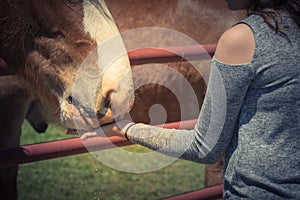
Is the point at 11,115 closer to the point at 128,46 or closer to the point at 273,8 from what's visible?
the point at 128,46

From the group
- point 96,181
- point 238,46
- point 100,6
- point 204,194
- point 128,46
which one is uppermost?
point 238,46

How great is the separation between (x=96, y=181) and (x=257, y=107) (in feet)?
9.15

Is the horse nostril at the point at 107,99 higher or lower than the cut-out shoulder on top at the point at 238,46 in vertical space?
lower

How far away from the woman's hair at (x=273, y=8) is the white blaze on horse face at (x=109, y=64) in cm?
46

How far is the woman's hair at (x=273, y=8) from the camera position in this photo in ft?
3.84

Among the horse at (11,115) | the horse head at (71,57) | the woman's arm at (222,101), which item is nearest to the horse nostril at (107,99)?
the horse head at (71,57)

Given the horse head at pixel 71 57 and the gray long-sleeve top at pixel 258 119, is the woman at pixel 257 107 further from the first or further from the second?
the horse head at pixel 71 57

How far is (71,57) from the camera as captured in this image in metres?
1.68

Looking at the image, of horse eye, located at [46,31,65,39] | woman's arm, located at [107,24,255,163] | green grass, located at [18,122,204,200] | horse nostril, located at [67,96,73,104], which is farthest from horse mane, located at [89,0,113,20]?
green grass, located at [18,122,204,200]

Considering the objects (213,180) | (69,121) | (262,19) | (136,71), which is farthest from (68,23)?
(213,180)

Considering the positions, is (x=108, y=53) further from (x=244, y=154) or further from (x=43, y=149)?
(x=244, y=154)

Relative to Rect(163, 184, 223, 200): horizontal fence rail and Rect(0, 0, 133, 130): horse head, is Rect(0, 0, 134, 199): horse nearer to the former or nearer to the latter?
Rect(0, 0, 133, 130): horse head

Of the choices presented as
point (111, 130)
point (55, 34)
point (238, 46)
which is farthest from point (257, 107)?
point (55, 34)

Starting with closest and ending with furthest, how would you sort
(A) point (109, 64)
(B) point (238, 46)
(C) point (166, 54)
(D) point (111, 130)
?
1. (B) point (238, 46)
2. (D) point (111, 130)
3. (A) point (109, 64)
4. (C) point (166, 54)
